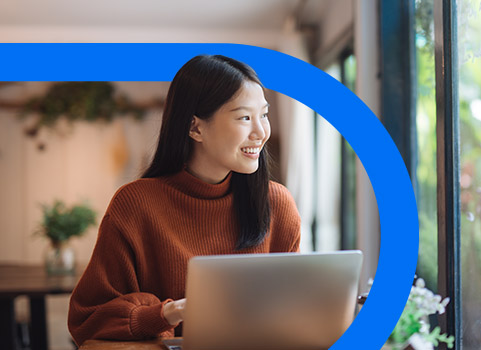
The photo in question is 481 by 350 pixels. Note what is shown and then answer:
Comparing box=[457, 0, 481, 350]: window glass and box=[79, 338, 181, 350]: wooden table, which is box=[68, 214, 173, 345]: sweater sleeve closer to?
box=[79, 338, 181, 350]: wooden table

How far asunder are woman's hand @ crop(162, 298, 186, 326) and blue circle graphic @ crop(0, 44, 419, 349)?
47 centimetres

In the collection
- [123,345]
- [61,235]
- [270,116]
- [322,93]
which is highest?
[270,116]

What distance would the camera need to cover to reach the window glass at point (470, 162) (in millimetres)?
1971

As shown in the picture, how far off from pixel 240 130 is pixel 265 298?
19.6 inches

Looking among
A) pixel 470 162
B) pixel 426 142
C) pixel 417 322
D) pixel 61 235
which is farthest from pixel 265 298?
pixel 61 235

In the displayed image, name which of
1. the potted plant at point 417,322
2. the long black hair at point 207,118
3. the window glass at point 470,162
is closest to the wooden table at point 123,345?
the long black hair at point 207,118

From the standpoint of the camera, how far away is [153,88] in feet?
19.3

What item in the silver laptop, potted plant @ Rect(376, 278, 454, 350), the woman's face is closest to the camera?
the silver laptop

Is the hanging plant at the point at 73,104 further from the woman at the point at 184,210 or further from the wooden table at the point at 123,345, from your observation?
the wooden table at the point at 123,345

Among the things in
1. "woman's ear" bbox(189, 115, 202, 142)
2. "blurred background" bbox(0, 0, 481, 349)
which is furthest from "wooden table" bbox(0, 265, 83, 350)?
"woman's ear" bbox(189, 115, 202, 142)

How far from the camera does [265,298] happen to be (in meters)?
1.19

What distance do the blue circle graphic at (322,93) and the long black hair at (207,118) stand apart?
90 mm

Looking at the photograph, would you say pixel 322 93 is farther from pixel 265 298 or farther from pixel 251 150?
pixel 265 298

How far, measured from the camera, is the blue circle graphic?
1.54 metres
